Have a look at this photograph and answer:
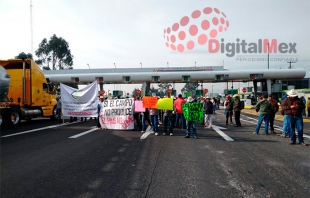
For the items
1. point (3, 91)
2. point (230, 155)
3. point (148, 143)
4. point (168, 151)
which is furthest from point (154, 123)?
point (3, 91)

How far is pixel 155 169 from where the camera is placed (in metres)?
5.65

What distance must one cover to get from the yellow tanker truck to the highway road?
20.5 feet

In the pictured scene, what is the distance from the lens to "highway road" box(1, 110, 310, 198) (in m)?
4.40

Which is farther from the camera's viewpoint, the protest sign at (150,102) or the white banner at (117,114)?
the white banner at (117,114)

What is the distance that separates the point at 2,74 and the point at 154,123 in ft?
29.5

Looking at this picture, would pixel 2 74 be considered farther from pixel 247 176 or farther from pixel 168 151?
pixel 247 176

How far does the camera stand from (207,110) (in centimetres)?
1420

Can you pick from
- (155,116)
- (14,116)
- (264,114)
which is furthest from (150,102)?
(14,116)

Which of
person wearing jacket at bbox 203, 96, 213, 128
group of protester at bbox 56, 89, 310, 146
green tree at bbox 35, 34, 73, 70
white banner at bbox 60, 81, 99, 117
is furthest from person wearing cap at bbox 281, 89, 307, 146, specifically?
green tree at bbox 35, 34, 73, 70

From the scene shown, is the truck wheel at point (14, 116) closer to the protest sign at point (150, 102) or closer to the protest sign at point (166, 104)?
the protest sign at point (150, 102)

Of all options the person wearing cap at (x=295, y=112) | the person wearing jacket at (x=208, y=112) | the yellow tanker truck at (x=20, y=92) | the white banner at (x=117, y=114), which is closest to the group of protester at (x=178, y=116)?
the person wearing jacket at (x=208, y=112)

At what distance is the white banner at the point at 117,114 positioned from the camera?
1262 centimetres

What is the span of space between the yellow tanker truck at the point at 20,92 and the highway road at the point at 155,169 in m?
6.24

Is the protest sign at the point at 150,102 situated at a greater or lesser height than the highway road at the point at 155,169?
greater
